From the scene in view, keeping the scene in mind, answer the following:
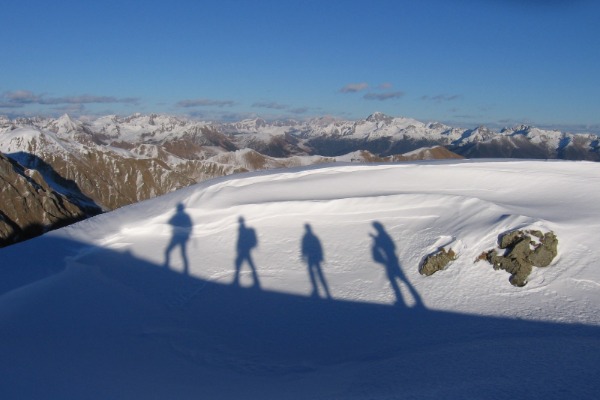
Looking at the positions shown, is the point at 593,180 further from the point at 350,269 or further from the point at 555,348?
the point at 555,348

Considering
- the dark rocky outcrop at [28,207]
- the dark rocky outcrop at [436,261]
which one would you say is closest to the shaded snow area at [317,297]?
the dark rocky outcrop at [436,261]

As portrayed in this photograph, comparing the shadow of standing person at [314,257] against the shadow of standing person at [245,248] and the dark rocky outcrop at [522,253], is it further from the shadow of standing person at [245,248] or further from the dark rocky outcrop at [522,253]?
the dark rocky outcrop at [522,253]

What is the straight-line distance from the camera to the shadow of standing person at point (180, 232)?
780 inches

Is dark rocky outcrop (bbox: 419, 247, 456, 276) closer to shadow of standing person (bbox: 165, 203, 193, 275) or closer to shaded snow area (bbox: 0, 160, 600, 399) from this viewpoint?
shaded snow area (bbox: 0, 160, 600, 399)

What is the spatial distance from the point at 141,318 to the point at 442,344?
8.76 meters

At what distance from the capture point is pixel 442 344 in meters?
11.3

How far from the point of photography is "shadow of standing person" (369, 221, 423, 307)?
1487 centimetres

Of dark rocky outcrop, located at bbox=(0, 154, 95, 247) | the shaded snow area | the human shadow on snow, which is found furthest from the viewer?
dark rocky outcrop, located at bbox=(0, 154, 95, 247)

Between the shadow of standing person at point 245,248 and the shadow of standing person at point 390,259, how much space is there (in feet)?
14.7

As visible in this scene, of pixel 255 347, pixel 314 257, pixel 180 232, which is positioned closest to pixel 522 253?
pixel 314 257

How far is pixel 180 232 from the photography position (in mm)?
22266

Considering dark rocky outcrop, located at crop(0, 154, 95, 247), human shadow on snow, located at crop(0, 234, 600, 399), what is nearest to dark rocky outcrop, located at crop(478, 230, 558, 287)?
human shadow on snow, located at crop(0, 234, 600, 399)

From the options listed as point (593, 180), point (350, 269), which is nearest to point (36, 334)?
point (350, 269)

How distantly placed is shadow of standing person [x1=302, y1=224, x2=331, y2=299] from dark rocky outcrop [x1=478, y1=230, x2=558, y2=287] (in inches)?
210
